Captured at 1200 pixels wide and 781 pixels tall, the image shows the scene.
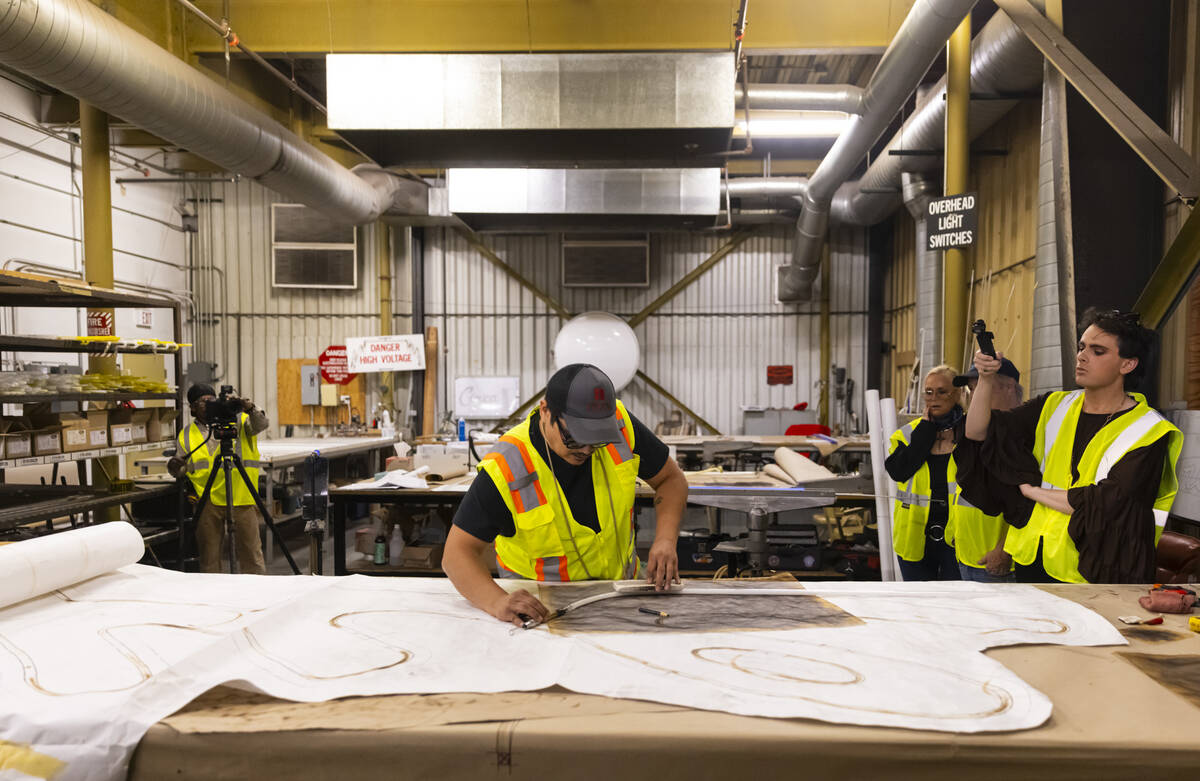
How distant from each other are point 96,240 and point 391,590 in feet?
19.1

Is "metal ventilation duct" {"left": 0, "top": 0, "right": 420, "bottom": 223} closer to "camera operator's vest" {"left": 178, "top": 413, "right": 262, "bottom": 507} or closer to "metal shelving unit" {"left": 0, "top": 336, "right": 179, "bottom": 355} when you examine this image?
"metal shelving unit" {"left": 0, "top": 336, "right": 179, "bottom": 355}

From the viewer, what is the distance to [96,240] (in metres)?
5.95

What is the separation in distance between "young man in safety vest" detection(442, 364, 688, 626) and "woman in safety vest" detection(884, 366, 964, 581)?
1493mm

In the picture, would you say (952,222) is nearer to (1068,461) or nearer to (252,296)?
(1068,461)

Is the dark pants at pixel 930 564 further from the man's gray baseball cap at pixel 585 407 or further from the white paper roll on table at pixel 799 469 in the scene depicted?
the man's gray baseball cap at pixel 585 407

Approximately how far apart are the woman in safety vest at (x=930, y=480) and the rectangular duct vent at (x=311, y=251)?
28.9 ft

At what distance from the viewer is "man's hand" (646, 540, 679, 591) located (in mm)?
1892

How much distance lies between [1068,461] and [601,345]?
676 cm

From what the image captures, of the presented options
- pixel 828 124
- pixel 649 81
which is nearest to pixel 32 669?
pixel 649 81

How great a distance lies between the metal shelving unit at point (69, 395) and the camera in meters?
3.75

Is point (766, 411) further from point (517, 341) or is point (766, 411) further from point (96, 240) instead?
point (96, 240)

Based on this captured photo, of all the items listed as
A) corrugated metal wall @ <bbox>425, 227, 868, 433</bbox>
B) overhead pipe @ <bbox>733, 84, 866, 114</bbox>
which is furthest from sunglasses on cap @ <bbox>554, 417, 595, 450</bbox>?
corrugated metal wall @ <bbox>425, 227, 868, 433</bbox>

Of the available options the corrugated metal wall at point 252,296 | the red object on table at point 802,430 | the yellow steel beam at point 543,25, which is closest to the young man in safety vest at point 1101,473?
the yellow steel beam at point 543,25

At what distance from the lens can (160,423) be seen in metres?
4.79
